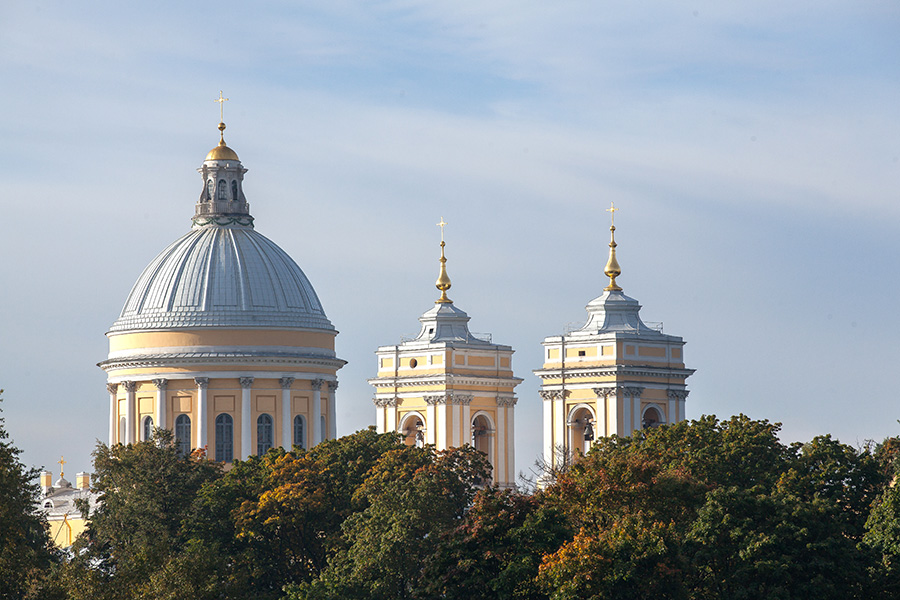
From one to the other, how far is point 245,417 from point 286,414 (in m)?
1.91

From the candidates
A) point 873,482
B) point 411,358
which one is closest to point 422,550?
point 873,482

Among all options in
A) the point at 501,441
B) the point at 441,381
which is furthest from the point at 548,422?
the point at 441,381

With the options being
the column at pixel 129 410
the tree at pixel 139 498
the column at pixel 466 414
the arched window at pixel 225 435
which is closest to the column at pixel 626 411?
the column at pixel 466 414

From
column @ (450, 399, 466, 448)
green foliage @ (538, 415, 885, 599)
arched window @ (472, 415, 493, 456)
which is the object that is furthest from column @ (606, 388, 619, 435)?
green foliage @ (538, 415, 885, 599)

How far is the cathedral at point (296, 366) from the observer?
11119cm

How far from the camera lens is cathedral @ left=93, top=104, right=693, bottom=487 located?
11119 cm

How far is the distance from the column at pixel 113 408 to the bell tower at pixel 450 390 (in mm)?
12866

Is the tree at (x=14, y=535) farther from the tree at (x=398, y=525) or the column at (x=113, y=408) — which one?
the column at (x=113, y=408)

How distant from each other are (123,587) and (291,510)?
1553cm

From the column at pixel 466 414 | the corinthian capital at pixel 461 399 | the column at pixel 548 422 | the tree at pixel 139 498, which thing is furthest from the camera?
the column at pixel 466 414

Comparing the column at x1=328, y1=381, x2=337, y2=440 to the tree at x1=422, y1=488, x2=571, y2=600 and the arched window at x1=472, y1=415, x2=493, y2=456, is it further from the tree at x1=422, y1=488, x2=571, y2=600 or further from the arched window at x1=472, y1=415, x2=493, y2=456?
the tree at x1=422, y1=488, x2=571, y2=600

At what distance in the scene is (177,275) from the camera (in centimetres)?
11694

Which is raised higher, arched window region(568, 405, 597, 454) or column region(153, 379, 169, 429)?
column region(153, 379, 169, 429)

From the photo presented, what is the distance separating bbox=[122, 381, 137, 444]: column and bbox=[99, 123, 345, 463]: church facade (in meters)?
0.05
